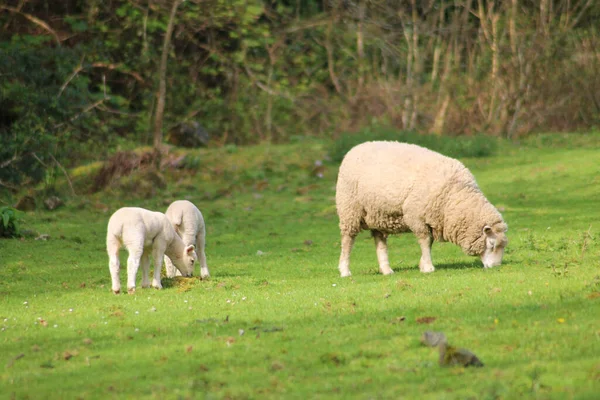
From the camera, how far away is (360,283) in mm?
12969

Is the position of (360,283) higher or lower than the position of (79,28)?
lower

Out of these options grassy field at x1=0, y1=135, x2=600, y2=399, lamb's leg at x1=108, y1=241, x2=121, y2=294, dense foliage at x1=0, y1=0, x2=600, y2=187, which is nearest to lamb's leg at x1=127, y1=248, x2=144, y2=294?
lamb's leg at x1=108, y1=241, x2=121, y2=294

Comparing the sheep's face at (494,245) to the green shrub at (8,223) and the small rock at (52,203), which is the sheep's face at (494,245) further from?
the small rock at (52,203)

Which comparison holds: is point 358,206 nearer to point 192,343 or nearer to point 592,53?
point 192,343

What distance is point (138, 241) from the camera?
502 inches

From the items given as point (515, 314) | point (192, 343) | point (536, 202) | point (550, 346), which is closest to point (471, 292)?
point (515, 314)

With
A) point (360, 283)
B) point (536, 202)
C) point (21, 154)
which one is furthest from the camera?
point (21, 154)

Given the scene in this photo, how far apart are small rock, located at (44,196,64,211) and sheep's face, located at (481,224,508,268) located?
46.9 ft

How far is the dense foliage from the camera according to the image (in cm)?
3297

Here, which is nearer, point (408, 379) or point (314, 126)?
point (408, 379)

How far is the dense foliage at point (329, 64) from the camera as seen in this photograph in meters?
A: 33.0

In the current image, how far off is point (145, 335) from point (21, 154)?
15986 millimetres

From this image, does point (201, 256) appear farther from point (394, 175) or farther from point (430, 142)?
point (430, 142)

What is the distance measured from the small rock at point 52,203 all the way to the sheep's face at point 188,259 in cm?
1152
